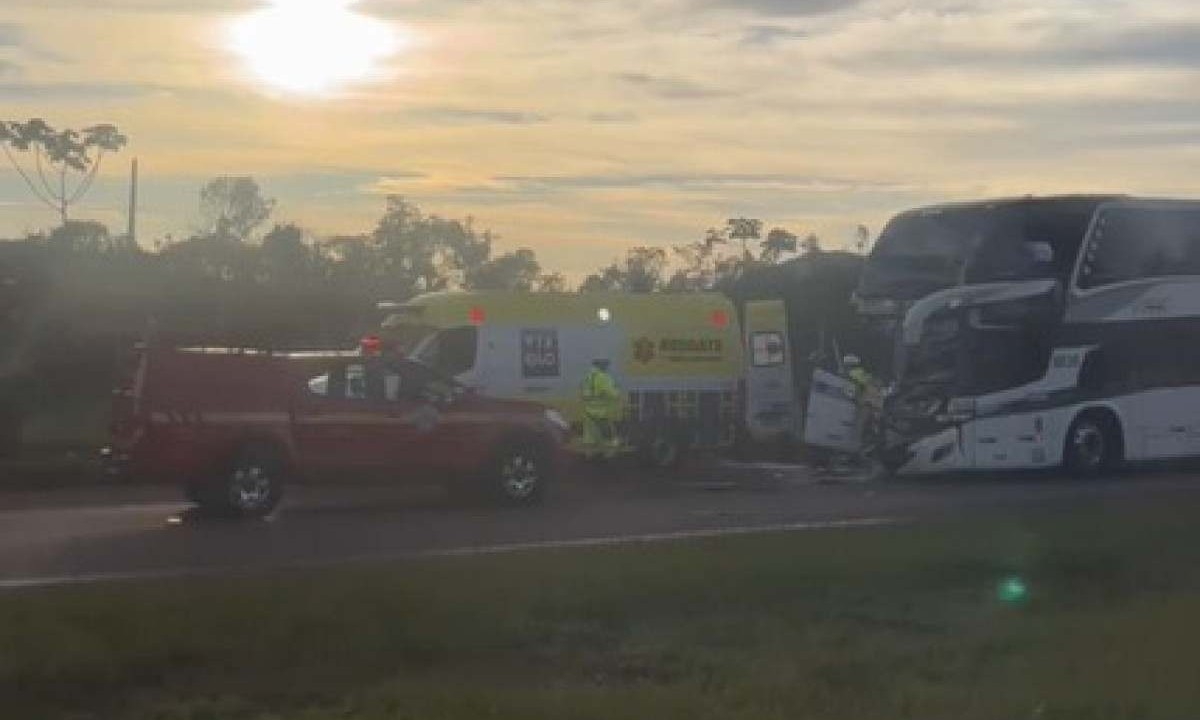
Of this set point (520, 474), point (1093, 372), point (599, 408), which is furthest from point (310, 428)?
point (1093, 372)

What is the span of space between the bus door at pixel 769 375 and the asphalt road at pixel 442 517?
4.24 m

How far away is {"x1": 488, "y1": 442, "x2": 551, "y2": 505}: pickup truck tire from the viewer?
24672mm

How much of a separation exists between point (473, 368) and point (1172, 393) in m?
10.1

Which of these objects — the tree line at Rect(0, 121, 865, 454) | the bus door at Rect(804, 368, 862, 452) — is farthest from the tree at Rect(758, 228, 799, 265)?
the bus door at Rect(804, 368, 862, 452)

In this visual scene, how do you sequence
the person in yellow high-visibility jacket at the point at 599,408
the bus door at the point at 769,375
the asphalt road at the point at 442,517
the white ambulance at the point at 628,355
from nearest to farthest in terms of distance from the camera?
the asphalt road at the point at 442,517, the person in yellow high-visibility jacket at the point at 599,408, the white ambulance at the point at 628,355, the bus door at the point at 769,375

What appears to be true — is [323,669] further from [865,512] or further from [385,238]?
[385,238]

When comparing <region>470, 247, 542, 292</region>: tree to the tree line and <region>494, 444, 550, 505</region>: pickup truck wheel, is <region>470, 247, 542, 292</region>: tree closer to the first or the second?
the tree line

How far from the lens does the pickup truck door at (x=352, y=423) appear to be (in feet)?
74.9

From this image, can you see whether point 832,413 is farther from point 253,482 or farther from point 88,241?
point 88,241

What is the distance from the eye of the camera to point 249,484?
22.4m

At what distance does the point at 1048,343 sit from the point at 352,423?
11.2 m

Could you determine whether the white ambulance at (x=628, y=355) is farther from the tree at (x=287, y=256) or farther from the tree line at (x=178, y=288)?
the tree at (x=287, y=256)

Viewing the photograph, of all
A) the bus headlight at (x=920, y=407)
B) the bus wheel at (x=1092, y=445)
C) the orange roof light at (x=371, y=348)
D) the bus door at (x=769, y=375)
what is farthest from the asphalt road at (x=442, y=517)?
the bus door at (x=769, y=375)

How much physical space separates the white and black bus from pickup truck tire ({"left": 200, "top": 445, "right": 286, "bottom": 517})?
1059cm
